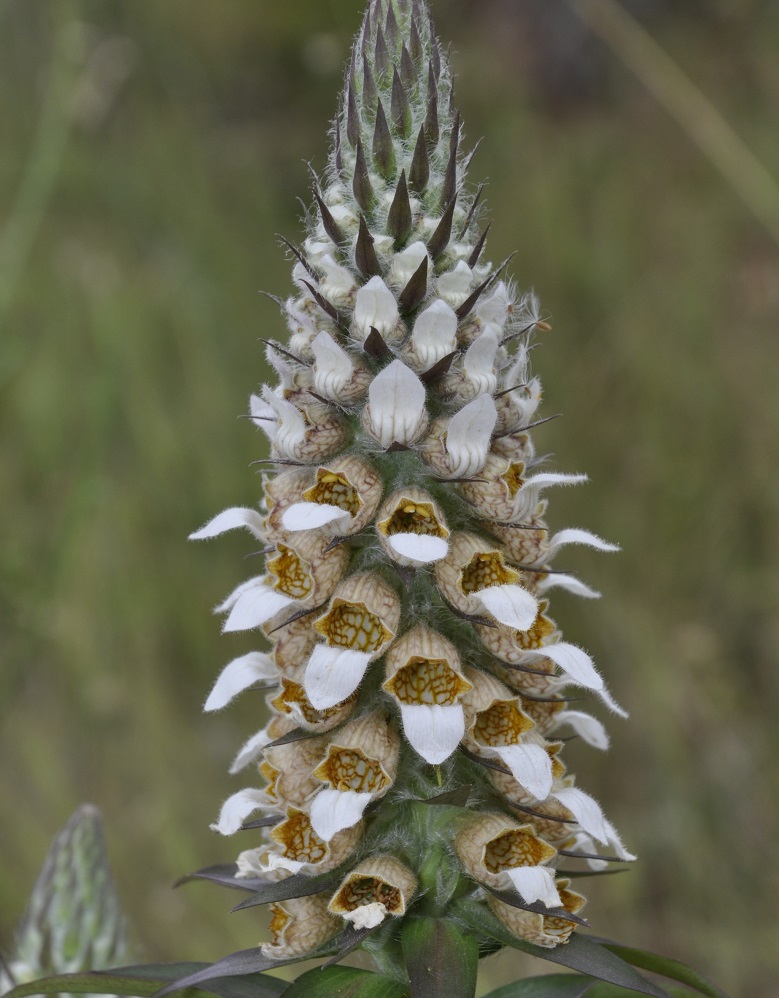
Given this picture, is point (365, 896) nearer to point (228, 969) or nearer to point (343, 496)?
Result: point (228, 969)

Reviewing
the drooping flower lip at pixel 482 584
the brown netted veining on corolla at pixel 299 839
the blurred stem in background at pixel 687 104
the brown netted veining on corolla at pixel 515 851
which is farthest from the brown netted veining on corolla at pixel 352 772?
the blurred stem in background at pixel 687 104

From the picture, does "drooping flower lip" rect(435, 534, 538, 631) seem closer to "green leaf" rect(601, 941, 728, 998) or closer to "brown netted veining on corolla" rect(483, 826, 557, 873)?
"brown netted veining on corolla" rect(483, 826, 557, 873)

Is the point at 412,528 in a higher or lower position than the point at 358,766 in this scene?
higher

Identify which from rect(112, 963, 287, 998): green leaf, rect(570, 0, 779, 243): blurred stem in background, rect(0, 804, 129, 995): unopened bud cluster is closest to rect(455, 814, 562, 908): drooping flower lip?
rect(112, 963, 287, 998): green leaf

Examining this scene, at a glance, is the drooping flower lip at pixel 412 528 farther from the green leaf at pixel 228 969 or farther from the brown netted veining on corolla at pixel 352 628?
the green leaf at pixel 228 969

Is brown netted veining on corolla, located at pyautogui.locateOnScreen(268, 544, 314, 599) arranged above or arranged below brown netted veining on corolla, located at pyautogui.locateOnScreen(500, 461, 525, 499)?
below

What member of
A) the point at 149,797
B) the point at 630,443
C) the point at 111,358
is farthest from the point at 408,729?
the point at 630,443

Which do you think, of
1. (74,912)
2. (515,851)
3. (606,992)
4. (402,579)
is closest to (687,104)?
(402,579)
